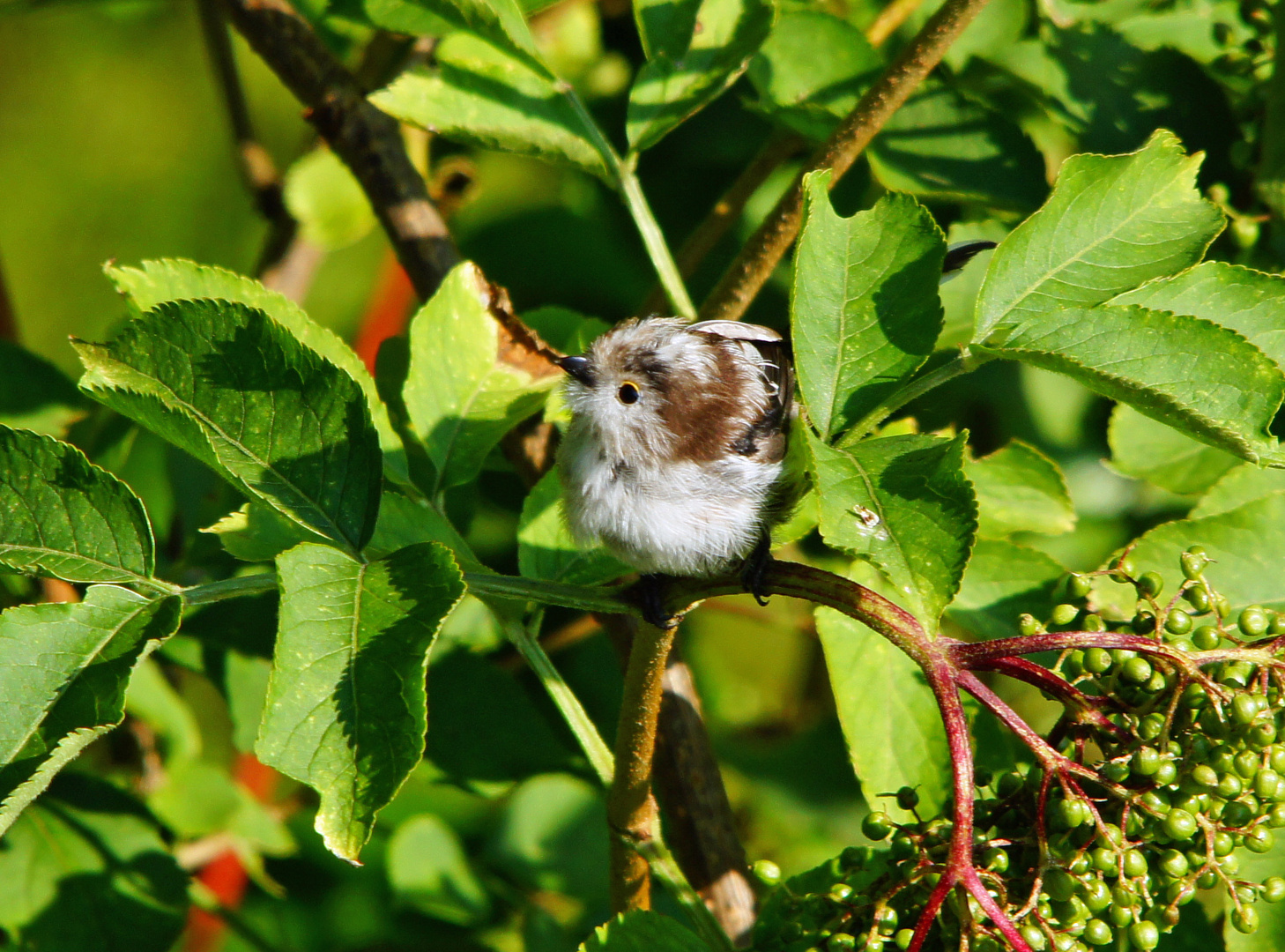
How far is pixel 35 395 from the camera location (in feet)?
6.23

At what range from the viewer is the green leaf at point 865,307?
1.08 metres

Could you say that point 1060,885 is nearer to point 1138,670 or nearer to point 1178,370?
point 1138,670

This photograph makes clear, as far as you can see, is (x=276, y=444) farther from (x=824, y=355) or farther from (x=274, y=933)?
(x=274, y=933)

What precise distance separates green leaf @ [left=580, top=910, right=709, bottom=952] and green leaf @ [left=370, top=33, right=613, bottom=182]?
1.04 m

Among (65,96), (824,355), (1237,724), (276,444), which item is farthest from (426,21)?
(65,96)

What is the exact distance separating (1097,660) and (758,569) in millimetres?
373

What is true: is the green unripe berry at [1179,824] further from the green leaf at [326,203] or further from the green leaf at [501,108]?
the green leaf at [326,203]

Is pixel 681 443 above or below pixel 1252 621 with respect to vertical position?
below

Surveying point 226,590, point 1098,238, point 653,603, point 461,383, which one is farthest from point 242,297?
point 1098,238

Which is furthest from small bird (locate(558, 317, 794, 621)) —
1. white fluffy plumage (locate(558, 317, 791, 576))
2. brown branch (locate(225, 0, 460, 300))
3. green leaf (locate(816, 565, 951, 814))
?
brown branch (locate(225, 0, 460, 300))

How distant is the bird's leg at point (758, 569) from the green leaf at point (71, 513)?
61 cm

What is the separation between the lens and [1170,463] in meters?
1.56

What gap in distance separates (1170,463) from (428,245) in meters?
1.20

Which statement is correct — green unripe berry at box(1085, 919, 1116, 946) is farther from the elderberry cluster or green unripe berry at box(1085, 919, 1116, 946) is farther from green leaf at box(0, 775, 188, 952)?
green leaf at box(0, 775, 188, 952)
